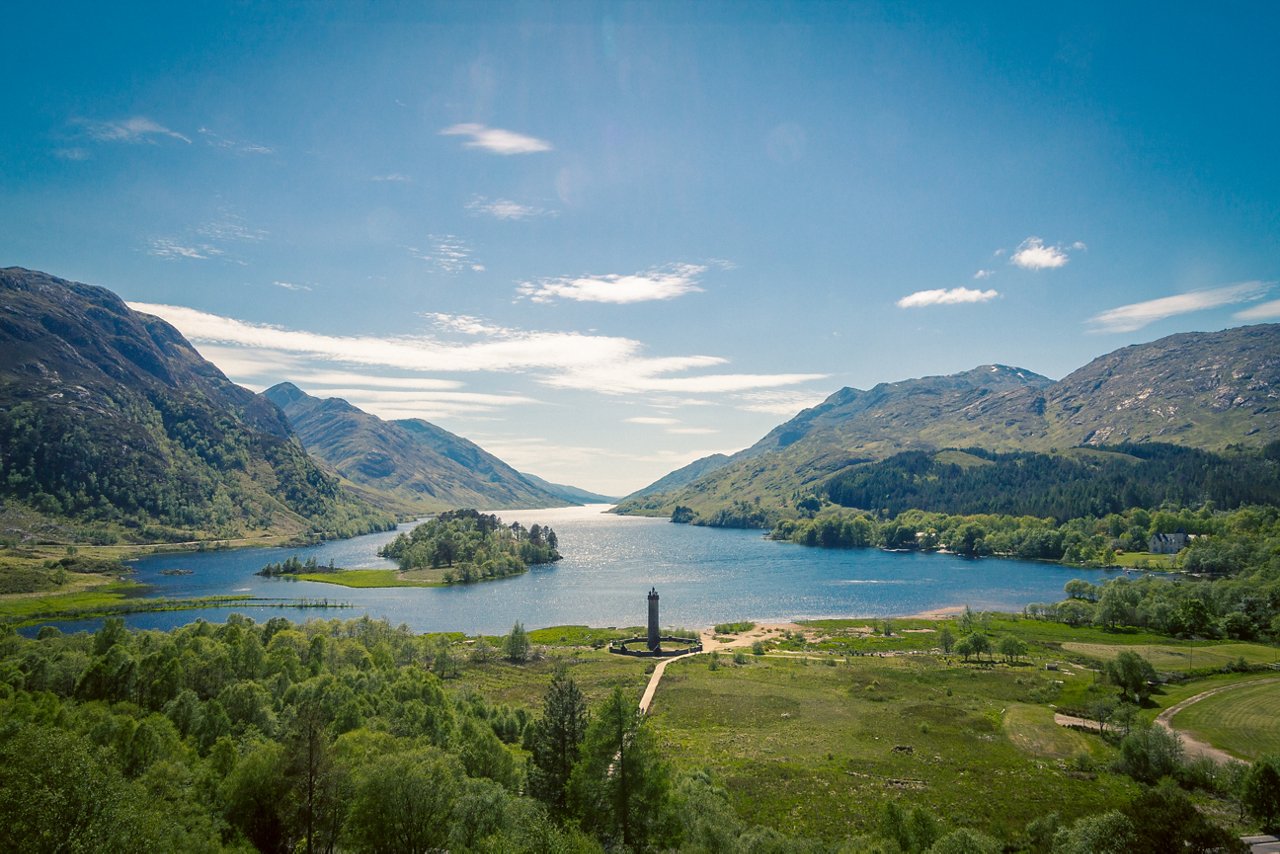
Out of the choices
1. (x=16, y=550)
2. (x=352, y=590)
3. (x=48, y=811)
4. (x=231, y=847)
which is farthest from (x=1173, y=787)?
(x=16, y=550)

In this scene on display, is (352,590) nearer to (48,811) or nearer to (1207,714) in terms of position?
(48,811)

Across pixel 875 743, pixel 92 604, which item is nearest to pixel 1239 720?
pixel 875 743

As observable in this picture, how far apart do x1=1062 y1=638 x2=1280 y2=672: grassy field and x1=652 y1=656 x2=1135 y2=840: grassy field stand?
18.1 metres

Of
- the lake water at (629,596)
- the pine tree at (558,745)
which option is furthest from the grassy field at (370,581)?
the pine tree at (558,745)

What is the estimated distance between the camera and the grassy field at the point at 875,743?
153ft

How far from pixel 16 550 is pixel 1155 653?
278 m

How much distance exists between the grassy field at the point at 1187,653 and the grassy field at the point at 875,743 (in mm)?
18052

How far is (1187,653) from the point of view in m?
91.3

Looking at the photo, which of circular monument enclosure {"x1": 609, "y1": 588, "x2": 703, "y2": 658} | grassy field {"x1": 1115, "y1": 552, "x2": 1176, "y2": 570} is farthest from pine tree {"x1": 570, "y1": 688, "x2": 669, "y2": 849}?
grassy field {"x1": 1115, "y1": 552, "x2": 1176, "y2": 570}

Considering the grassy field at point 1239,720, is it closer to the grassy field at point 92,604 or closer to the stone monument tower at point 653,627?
the stone monument tower at point 653,627

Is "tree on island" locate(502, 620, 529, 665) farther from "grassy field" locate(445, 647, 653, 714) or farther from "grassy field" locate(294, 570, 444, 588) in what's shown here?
"grassy field" locate(294, 570, 444, 588)

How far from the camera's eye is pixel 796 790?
1964 inches

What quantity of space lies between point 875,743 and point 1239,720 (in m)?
37.0

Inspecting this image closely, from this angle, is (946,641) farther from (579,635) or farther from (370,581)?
(370,581)
